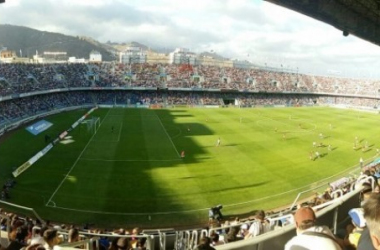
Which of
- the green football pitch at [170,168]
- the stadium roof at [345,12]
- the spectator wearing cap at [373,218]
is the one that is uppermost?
the stadium roof at [345,12]

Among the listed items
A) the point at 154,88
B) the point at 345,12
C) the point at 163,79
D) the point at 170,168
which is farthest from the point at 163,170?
the point at 163,79

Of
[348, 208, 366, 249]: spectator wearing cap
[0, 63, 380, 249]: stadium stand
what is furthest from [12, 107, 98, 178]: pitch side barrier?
[348, 208, 366, 249]: spectator wearing cap

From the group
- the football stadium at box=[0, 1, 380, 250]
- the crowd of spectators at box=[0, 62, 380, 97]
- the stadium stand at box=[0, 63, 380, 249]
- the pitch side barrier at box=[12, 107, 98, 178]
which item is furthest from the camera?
the crowd of spectators at box=[0, 62, 380, 97]

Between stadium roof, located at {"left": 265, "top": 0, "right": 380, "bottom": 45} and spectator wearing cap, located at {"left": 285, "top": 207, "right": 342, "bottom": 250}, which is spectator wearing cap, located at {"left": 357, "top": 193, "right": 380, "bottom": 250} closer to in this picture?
spectator wearing cap, located at {"left": 285, "top": 207, "right": 342, "bottom": 250}

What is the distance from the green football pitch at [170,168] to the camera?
2403 centimetres

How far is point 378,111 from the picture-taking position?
87.4m

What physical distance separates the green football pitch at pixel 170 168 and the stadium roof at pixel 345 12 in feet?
21.6

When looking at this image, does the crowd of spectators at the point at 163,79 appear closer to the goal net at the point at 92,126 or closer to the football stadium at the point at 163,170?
the football stadium at the point at 163,170

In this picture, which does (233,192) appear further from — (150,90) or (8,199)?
(150,90)

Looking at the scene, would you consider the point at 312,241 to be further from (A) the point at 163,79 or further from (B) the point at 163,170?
(A) the point at 163,79

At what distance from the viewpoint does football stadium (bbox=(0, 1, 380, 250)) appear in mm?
8828

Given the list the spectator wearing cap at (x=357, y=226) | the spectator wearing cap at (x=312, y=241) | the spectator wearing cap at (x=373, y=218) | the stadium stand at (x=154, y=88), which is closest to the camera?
the spectator wearing cap at (x=373, y=218)

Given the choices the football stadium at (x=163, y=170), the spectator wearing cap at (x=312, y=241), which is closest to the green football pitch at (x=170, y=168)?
the football stadium at (x=163, y=170)

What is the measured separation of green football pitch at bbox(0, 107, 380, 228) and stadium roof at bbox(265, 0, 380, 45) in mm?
6589
